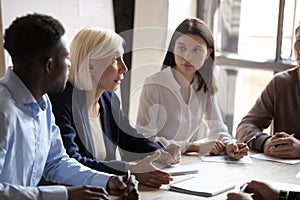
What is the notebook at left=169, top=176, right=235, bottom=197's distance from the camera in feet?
5.78

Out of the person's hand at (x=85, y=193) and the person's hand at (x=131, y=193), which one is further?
the person's hand at (x=131, y=193)

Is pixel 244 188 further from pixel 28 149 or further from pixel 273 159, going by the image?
pixel 28 149

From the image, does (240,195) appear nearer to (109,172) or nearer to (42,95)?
(109,172)

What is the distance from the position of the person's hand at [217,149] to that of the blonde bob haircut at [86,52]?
0.63 meters

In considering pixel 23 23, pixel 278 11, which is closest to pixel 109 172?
pixel 23 23

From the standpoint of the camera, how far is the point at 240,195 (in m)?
1.61

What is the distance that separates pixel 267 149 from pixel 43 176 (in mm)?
1057

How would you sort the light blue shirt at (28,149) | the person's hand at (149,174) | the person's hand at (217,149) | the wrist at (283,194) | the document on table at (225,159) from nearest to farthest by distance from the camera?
the light blue shirt at (28,149)
the wrist at (283,194)
the person's hand at (149,174)
the document on table at (225,159)
the person's hand at (217,149)

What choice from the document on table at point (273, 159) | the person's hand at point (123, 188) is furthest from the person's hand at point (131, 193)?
the document on table at point (273, 159)

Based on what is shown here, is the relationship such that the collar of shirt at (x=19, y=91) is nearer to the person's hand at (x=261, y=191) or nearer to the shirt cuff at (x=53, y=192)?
the shirt cuff at (x=53, y=192)

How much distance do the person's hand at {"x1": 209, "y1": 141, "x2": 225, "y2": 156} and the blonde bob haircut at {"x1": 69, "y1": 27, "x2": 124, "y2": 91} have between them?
0.63 meters

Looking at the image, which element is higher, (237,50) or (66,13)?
(66,13)

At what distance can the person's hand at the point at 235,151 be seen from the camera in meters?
2.27

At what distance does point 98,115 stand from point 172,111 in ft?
1.62
